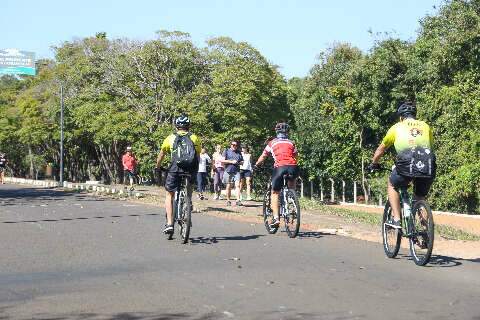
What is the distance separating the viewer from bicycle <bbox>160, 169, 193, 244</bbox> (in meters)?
9.94

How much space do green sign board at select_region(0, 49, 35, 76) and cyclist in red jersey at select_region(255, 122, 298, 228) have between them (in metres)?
31.0

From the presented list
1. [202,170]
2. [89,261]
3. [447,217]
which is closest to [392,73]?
[447,217]

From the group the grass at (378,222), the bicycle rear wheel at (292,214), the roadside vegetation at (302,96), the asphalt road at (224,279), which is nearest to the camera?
the asphalt road at (224,279)

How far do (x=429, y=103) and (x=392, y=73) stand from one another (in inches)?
179

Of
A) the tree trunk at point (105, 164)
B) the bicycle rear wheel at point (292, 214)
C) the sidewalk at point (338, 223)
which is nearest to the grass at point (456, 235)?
the sidewalk at point (338, 223)

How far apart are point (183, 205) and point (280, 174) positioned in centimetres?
170

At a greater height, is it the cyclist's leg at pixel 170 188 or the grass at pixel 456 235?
the cyclist's leg at pixel 170 188

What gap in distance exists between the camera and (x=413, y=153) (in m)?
7.98

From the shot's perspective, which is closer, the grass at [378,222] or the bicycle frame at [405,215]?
the bicycle frame at [405,215]

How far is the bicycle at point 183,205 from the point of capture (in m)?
9.94

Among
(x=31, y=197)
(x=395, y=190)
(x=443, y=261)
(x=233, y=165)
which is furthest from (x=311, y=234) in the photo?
(x=31, y=197)

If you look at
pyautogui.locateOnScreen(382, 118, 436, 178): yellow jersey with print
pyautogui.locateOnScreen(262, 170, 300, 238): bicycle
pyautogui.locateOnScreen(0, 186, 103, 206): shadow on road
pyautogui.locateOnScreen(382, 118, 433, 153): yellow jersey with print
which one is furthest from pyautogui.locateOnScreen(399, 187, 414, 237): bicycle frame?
pyautogui.locateOnScreen(0, 186, 103, 206): shadow on road

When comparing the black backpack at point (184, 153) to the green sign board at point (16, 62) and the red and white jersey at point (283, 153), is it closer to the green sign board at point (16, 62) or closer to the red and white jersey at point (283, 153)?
the red and white jersey at point (283, 153)

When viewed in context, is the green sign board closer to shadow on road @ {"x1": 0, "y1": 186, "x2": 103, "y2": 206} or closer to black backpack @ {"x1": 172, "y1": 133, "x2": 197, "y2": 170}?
shadow on road @ {"x1": 0, "y1": 186, "x2": 103, "y2": 206}
